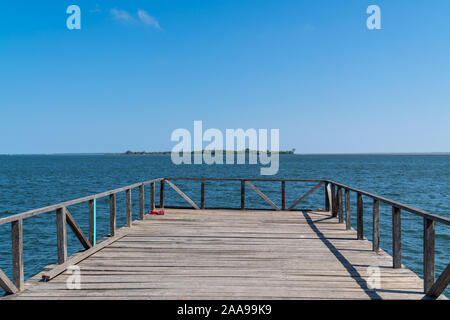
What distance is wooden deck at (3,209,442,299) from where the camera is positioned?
14.5ft

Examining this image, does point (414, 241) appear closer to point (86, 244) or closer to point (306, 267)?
point (306, 267)

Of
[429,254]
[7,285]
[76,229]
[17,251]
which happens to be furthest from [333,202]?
[7,285]

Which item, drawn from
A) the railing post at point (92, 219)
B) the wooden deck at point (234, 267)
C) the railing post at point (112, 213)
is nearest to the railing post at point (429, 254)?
the wooden deck at point (234, 267)

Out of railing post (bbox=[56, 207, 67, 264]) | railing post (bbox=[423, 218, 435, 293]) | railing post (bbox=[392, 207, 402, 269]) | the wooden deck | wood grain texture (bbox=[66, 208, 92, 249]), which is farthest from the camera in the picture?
wood grain texture (bbox=[66, 208, 92, 249])

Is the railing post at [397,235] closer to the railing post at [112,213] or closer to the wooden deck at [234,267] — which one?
the wooden deck at [234,267]

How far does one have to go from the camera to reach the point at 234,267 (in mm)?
5480

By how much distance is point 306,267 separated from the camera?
549 cm

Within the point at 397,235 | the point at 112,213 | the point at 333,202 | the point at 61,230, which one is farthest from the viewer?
the point at 333,202

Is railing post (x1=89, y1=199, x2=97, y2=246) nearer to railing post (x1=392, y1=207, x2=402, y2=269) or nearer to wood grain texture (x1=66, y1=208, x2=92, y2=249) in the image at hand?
wood grain texture (x1=66, y1=208, x2=92, y2=249)

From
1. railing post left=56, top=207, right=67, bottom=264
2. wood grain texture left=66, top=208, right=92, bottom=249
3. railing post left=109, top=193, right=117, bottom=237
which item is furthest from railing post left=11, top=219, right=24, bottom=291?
railing post left=109, top=193, right=117, bottom=237

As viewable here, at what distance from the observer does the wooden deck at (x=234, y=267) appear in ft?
14.5

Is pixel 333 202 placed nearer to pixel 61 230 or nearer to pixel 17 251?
pixel 61 230
